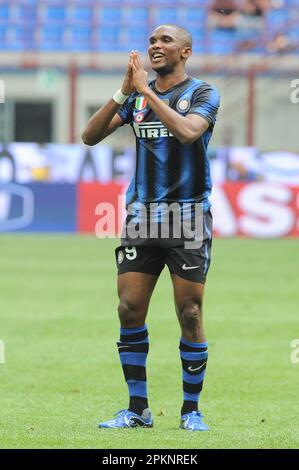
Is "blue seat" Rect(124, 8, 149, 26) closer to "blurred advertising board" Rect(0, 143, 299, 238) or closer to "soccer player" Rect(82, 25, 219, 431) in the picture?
"blurred advertising board" Rect(0, 143, 299, 238)

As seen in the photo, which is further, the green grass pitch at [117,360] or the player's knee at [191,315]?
the player's knee at [191,315]

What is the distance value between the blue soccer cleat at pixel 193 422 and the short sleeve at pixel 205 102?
1.73 meters

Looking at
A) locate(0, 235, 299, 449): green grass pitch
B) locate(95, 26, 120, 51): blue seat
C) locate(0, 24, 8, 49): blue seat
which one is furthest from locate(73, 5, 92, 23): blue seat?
locate(0, 235, 299, 449): green grass pitch

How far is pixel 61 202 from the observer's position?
25656 mm

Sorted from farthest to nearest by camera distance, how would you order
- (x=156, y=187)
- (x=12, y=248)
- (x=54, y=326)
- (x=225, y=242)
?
(x=225, y=242), (x=12, y=248), (x=54, y=326), (x=156, y=187)

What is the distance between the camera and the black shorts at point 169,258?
6781 millimetres

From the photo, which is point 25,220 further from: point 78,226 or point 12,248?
point 12,248

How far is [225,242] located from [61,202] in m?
3.98

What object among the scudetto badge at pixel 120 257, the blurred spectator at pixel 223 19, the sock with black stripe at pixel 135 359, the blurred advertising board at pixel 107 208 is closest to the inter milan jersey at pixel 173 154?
the scudetto badge at pixel 120 257

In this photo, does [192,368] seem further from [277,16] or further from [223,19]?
[277,16]

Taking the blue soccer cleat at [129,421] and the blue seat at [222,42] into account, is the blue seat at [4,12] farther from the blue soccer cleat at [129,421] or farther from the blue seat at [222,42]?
the blue soccer cleat at [129,421]

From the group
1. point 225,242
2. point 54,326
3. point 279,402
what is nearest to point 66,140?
point 225,242

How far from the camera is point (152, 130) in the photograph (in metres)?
6.75

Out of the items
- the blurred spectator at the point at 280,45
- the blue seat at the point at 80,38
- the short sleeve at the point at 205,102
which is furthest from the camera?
the blue seat at the point at 80,38
